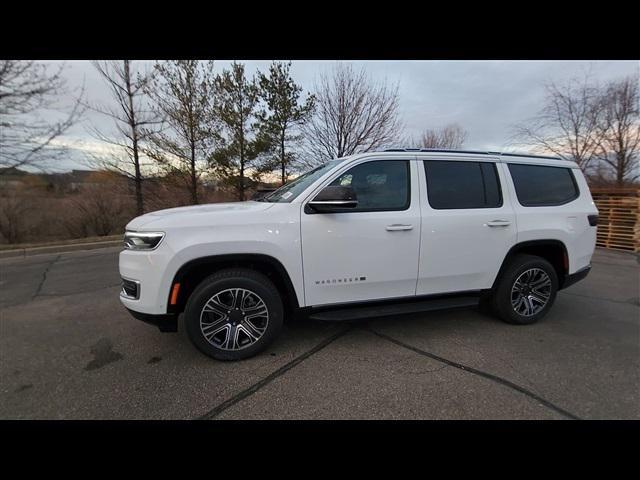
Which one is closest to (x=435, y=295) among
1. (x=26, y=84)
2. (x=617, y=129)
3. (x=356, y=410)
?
(x=356, y=410)

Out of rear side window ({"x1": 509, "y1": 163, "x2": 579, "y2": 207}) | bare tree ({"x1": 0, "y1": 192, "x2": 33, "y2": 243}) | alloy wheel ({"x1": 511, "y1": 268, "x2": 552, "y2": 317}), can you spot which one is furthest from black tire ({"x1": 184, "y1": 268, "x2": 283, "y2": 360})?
bare tree ({"x1": 0, "y1": 192, "x2": 33, "y2": 243})

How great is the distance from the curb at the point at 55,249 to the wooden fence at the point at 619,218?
53.0ft

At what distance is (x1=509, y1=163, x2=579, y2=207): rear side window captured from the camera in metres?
3.39

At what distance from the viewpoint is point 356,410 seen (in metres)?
2.08

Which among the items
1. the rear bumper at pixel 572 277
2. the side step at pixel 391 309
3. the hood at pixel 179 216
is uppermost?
the hood at pixel 179 216

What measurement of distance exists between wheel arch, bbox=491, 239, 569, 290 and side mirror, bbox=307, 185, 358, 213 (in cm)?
212

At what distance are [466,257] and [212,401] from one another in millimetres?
2857

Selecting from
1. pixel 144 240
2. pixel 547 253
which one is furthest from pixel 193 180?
pixel 547 253

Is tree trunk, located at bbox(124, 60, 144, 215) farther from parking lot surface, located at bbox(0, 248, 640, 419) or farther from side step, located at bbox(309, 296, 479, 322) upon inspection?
side step, located at bbox(309, 296, 479, 322)

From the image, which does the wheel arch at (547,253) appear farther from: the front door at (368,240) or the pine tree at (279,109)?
the pine tree at (279,109)

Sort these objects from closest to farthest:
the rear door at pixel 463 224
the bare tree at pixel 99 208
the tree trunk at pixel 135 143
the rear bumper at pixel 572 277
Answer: the rear door at pixel 463 224 < the rear bumper at pixel 572 277 < the tree trunk at pixel 135 143 < the bare tree at pixel 99 208

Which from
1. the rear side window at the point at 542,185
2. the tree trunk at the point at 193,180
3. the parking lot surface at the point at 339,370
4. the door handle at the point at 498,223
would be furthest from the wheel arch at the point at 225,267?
the tree trunk at the point at 193,180

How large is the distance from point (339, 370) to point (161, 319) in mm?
1688

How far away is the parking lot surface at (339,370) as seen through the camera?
2.11m
